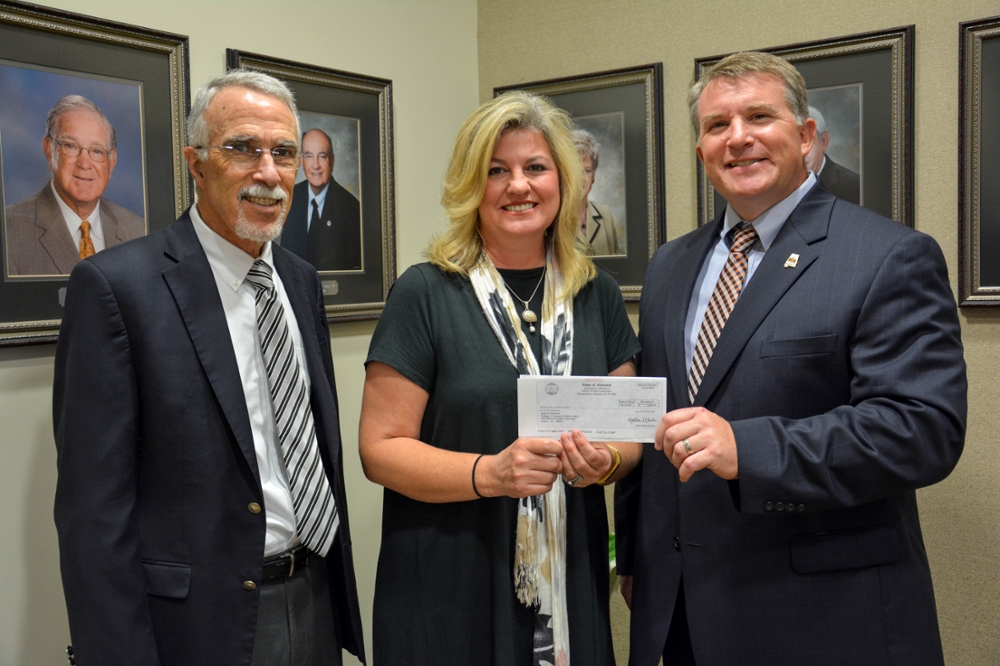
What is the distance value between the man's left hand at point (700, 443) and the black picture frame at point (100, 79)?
1831 millimetres

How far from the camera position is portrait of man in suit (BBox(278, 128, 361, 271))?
10.7ft

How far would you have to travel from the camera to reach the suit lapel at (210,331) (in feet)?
6.21

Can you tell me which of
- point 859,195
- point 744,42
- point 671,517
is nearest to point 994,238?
point 859,195

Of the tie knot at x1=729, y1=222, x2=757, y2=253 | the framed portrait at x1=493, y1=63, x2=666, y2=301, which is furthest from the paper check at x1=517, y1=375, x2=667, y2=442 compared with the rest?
the framed portrait at x1=493, y1=63, x2=666, y2=301

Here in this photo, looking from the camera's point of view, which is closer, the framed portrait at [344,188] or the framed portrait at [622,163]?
the framed portrait at [344,188]

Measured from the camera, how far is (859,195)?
3121mm

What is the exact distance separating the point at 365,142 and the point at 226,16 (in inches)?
30.0

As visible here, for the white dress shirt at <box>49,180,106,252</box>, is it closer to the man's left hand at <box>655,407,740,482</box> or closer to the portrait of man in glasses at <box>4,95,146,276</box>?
the portrait of man in glasses at <box>4,95,146,276</box>

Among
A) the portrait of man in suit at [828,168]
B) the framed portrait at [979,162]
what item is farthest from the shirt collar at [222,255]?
the framed portrait at [979,162]

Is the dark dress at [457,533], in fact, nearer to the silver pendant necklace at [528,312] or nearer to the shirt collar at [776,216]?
the silver pendant necklace at [528,312]

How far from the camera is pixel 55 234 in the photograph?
2.43 meters

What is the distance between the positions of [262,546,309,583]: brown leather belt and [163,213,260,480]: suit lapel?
0.75ft

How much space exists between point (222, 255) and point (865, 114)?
243 cm

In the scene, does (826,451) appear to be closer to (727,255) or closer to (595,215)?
(727,255)
